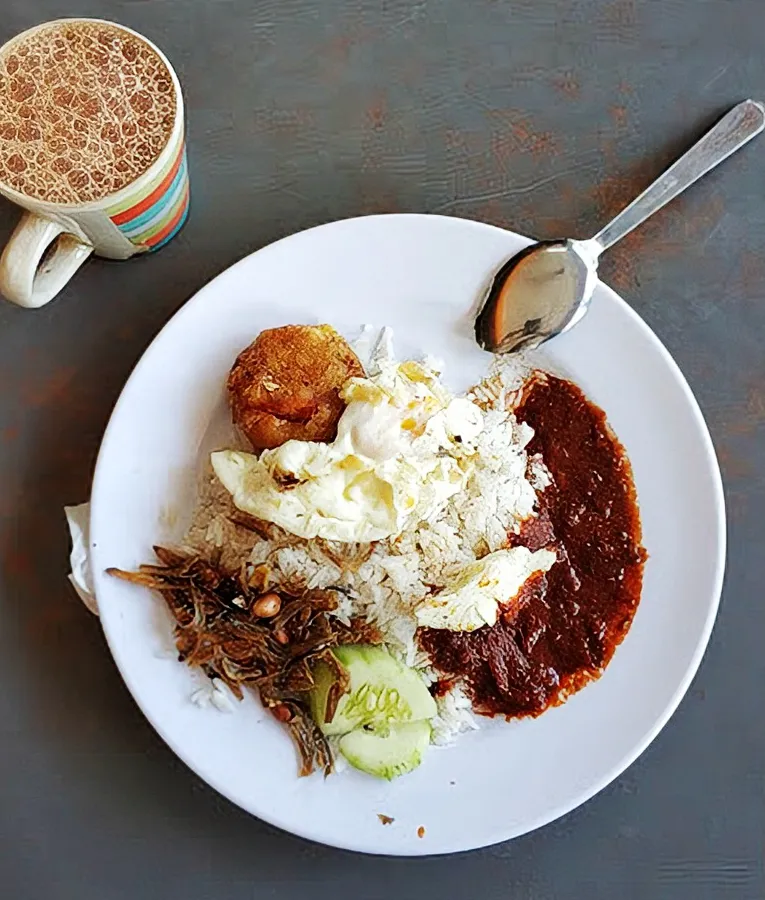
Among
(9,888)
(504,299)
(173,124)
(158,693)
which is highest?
(173,124)

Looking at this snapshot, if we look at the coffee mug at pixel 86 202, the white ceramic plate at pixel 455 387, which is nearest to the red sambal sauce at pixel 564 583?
the white ceramic plate at pixel 455 387

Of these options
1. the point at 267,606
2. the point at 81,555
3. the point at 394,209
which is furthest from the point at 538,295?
the point at 81,555

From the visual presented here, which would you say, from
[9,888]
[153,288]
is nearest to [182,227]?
[153,288]

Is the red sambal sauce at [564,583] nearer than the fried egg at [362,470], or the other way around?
the fried egg at [362,470]

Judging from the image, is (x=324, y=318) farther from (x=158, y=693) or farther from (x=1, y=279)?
(x=158, y=693)

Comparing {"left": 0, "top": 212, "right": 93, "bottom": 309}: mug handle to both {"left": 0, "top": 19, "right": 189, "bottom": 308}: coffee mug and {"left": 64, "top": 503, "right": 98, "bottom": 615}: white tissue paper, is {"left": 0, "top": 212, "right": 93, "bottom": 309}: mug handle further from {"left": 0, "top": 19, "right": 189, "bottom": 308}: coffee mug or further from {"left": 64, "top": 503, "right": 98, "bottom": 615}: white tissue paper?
{"left": 64, "top": 503, "right": 98, "bottom": 615}: white tissue paper

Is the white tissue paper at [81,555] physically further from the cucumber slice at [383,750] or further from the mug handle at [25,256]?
the cucumber slice at [383,750]

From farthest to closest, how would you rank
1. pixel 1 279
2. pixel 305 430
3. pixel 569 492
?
pixel 569 492, pixel 305 430, pixel 1 279
